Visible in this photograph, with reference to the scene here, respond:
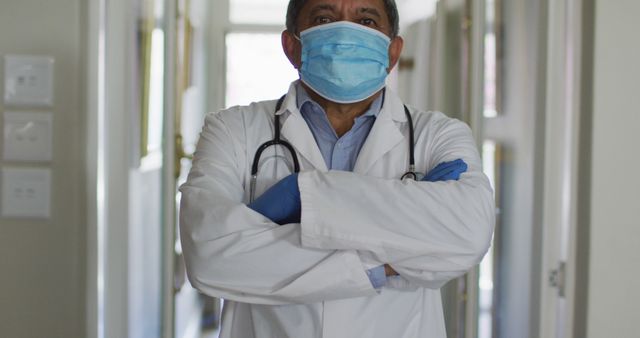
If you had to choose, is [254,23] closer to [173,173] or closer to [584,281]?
[173,173]

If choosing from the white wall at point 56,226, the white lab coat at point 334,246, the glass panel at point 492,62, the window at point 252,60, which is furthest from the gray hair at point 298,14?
the window at point 252,60

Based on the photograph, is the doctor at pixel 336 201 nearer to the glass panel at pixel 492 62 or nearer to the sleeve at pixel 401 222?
the sleeve at pixel 401 222

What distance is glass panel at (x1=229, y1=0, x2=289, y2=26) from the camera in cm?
478

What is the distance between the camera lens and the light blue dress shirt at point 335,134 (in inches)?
52.0

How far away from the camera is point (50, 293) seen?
6.71 ft

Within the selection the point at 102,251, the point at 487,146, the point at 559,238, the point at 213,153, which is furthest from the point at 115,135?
the point at 559,238

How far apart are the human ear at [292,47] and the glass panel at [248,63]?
3.33 m

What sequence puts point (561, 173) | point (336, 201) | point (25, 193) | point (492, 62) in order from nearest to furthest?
point (336, 201) < point (25, 193) < point (561, 173) < point (492, 62)

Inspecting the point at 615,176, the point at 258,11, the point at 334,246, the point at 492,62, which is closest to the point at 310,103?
the point at 334,246

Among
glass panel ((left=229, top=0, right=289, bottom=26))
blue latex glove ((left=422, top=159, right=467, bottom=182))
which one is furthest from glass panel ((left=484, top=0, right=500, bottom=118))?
glass panel ((left=229, top=0, right=289, bottom=26))

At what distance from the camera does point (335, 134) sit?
133cm

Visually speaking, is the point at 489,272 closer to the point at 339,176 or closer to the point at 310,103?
the point at 310,103

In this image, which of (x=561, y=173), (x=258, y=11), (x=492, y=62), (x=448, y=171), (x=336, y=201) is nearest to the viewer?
(x=336, y=201)

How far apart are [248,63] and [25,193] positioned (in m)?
2.78
